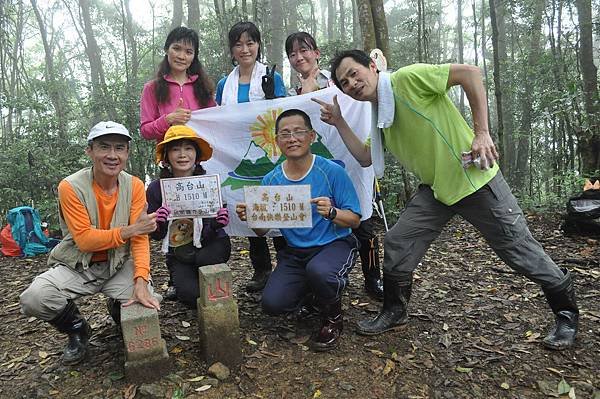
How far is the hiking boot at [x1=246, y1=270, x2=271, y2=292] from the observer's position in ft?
13.5

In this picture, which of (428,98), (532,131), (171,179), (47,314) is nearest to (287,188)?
(171,179)

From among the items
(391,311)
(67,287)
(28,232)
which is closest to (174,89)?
(67,287)

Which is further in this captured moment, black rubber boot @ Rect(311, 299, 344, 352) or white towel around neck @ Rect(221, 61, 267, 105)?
white towel around neck @ Rect(221, 61, 267, 105)

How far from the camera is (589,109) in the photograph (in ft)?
23.7

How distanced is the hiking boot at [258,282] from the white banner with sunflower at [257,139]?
40cm

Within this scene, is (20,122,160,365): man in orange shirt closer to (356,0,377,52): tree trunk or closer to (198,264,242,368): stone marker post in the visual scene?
(198,264,242,368): stone marker post

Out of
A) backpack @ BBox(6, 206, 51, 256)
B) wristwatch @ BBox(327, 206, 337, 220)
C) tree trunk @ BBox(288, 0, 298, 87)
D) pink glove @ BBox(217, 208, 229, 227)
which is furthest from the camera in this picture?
tree trunk @ BBox(288, 0, 298, 87)

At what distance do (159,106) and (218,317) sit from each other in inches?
77.7

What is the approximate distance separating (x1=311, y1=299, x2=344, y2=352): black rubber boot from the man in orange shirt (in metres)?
1.09

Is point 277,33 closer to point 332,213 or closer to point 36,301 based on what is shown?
point 332,213

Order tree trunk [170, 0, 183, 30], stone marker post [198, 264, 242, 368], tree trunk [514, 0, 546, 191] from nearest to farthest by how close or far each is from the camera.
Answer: stone marker post [198, 264, 242, 368]
tree trunk [514, 0, 546, 191]
tree trunk [170, 0, 183, 30]

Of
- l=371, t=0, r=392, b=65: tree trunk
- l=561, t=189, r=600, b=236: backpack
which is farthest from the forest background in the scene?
l=561, t=189, r=600, b=236: backpack

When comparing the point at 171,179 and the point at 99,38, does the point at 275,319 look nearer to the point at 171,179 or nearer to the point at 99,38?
the point at 171,179

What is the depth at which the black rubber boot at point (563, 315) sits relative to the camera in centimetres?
285
